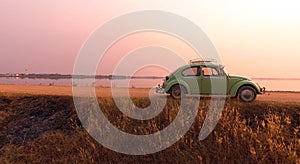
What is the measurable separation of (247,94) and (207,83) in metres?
1.81

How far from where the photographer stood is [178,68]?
56.0ft

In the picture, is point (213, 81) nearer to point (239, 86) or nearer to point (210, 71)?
point (210, 71)

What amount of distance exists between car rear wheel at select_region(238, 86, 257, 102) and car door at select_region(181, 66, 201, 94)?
183 cm

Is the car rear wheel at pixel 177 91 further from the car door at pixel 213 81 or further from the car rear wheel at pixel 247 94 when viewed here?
the car rear wheel at pixel 247 94

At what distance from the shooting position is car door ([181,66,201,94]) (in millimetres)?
16328

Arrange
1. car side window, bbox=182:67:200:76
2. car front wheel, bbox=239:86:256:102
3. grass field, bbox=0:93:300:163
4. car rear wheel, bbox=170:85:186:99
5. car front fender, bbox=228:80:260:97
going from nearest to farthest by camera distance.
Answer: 1. grass field, bbox=0:93:300:163
2. car front wheel, bbox=239:86:256:102
3. car front fender, bbox=228:80:260:97
4. car rear wheel, bbox=170:85:186:99
5. car side window, bbox=182:67:200:76

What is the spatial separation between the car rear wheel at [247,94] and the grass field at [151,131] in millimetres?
1262

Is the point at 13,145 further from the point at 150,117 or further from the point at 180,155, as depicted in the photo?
the point at 180,155

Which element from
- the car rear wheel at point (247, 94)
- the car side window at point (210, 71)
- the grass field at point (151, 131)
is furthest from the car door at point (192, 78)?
the grass field at point (151, 131)

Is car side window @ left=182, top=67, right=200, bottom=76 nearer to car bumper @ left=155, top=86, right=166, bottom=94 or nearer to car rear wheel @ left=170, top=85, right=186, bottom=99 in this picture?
car rear wheel @ left=170, top=85, right=186, bottom=99

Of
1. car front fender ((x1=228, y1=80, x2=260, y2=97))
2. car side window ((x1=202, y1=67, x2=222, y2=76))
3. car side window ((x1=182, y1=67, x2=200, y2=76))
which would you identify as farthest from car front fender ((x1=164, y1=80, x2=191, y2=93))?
car front fender ((x1=228, y1=80, x2=260, y2=97))

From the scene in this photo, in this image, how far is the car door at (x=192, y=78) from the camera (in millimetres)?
16328

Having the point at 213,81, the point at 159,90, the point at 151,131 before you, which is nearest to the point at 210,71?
the point at 213,81

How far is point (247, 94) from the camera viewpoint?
15.6m
